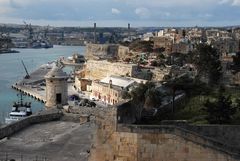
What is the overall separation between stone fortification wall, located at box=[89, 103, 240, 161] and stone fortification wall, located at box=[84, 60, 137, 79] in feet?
137


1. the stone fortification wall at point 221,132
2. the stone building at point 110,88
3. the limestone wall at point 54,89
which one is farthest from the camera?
the stone building at point 110,88

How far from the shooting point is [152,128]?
907 cm

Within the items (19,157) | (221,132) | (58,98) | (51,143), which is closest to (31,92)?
(58,98)

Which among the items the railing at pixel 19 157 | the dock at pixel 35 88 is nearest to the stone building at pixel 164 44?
the dock at pixel 35 88

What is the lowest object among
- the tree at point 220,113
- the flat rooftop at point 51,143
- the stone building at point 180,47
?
the stone building at point 180,47

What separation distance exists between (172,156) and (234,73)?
76.2 feet

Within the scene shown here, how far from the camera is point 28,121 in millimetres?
14367

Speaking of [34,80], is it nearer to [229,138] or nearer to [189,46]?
[189,46]

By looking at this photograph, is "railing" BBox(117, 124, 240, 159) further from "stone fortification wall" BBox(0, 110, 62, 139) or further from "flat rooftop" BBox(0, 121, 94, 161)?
"stone fortification wall" BBox(0, 110, 62, 139)

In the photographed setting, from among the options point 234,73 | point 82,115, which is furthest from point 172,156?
point 234,73

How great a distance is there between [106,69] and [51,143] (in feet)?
159

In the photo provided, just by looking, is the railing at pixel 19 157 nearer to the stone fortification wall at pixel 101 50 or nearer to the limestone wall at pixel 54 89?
the limestone wall at pixel 54 89

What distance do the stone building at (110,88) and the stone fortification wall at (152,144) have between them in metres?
32.3

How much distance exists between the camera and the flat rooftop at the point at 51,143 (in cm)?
1106
